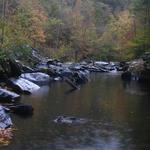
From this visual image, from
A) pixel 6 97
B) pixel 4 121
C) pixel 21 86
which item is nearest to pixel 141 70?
pixel 21 86

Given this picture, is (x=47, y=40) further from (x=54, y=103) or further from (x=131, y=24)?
(x=54, y=103)

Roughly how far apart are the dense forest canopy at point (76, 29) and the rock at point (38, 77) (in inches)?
269

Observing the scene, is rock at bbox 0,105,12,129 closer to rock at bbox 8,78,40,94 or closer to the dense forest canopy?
rock at bbox 8,78,40,94

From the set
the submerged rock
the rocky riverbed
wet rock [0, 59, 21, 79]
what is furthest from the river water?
the submerged rock

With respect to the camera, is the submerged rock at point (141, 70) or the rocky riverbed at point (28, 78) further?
the submerged rock at point (141, 70)

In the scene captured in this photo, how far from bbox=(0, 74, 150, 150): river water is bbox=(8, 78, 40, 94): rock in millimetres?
998

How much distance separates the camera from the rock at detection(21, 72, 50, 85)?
1667 inches

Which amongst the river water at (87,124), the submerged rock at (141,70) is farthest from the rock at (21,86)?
the submerged rock at (141,70)

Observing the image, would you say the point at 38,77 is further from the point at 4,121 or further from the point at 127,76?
the point at 4,121

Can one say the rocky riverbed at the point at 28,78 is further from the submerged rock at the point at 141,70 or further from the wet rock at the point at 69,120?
the wet rock at the point at 69,120

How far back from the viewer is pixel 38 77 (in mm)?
44438

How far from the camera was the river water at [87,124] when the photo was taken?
19.0 m

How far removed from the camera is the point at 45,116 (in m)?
24.8

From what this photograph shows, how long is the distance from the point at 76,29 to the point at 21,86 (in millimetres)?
63033
